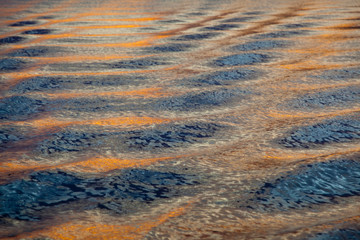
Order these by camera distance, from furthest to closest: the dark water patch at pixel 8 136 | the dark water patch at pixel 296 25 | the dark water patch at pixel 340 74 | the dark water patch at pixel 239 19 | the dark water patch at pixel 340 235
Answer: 1. the dark water patch at pixel 239 19
2. the dark water patch at pixel 296 25
3. the dark water patch at pixel 340 74
4. the dark water patch at pixel 8 136
5. the dark water patch at pixel 340 235

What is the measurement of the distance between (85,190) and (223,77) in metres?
1.72

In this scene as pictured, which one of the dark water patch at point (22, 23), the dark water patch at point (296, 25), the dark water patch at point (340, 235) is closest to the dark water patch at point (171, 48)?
the dark water patch at point (296, 25)

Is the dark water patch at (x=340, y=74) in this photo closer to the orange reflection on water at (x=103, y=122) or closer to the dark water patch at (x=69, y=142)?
the orange reflection on water at (x=103, y=122)

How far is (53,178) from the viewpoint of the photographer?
164 centimetres

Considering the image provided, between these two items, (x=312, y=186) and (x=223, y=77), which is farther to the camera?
(x=223, y=77)

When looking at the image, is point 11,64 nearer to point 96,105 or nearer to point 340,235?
point 96,105

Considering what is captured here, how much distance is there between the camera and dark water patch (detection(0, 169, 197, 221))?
1.44 m

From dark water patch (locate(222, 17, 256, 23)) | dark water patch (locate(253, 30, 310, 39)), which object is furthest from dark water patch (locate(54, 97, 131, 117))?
dark water patch (locate(222, 17, 256, 23))

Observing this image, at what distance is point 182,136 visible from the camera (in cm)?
209

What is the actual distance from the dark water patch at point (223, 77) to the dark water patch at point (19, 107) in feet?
3.14

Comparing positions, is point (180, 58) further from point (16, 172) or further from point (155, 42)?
point (16, 172)

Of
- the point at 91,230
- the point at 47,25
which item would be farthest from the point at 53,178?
the point at 47,25

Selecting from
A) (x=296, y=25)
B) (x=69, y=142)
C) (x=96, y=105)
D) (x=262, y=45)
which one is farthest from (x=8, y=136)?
(x=296, y=25)

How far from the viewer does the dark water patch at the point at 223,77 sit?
118 inches
